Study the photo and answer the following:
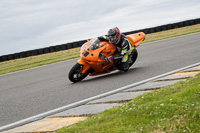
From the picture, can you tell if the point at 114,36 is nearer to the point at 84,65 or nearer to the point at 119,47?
the point at 119,47

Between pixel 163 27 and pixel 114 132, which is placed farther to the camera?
pixel 163 27

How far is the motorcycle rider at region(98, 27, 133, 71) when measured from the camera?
30.2 feet

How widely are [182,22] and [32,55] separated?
1555cm

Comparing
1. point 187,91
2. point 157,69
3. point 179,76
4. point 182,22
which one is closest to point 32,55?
point 182,22

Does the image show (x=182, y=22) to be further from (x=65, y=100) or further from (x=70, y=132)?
(x=70, y=132)

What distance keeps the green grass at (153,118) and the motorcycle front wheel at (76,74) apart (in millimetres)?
4554

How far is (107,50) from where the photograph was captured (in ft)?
30.4

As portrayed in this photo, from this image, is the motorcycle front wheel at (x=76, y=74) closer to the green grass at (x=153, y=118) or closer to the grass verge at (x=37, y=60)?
the green grass at (x=153, y=118)

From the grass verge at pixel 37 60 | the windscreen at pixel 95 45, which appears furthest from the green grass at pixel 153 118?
the grass verge at pixel 37 60

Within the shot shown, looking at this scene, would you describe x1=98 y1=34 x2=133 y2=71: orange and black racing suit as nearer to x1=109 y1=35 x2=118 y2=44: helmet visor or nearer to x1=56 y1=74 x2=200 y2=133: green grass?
x1=109 y1=35 x2=118 y2=44: helmet visor

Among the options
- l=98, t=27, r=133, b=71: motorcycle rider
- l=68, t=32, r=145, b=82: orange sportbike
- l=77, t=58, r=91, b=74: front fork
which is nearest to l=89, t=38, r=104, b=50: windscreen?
l=68, t=32, r=145, b=82: orange sportbike

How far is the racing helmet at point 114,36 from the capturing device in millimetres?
9164

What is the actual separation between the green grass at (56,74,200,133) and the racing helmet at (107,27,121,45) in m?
4.66

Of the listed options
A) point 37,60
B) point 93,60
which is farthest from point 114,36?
point 37,60
